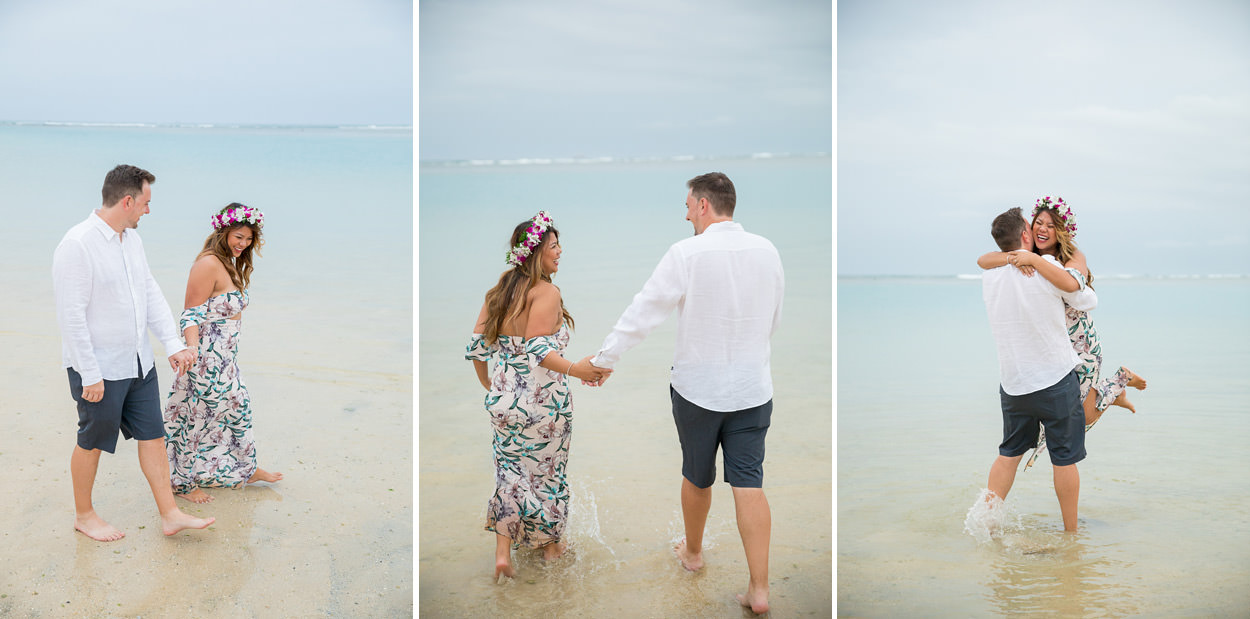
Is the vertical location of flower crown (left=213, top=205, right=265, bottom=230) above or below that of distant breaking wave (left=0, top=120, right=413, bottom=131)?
below

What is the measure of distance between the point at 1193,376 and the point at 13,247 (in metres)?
8.55

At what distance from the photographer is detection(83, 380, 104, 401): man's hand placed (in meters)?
3.29

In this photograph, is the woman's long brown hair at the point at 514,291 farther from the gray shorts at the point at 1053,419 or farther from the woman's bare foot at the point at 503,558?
the gray shorts at the point at 1053,419

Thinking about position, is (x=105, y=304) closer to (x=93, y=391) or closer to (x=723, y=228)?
(x=93, y=391)

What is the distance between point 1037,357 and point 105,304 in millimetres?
3425

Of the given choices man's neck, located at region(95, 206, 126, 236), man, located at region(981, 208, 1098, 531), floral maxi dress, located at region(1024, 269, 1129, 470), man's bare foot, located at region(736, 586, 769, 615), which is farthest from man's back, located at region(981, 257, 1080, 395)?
man's neck, located at region(95, 206, 126, 236)

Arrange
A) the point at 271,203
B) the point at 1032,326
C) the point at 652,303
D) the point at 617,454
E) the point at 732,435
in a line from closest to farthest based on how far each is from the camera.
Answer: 1. the point at 652,303
2. the point at 732,435
3. the point at 1032,326
4. the point at 617,454
5. the point at 271,203

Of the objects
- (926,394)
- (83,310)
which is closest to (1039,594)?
(926,394)

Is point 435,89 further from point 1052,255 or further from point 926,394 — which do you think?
point 1052,255

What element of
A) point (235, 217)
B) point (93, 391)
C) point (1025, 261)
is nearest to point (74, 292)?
point (93, 391)

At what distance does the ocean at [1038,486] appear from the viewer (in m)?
3.40

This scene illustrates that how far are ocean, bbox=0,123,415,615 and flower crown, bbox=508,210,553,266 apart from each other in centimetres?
128

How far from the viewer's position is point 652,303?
311cm

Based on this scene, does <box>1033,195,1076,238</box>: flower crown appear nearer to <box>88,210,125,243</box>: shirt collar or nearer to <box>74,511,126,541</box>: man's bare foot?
<box>88,210,125,243</box>: shirt collar
